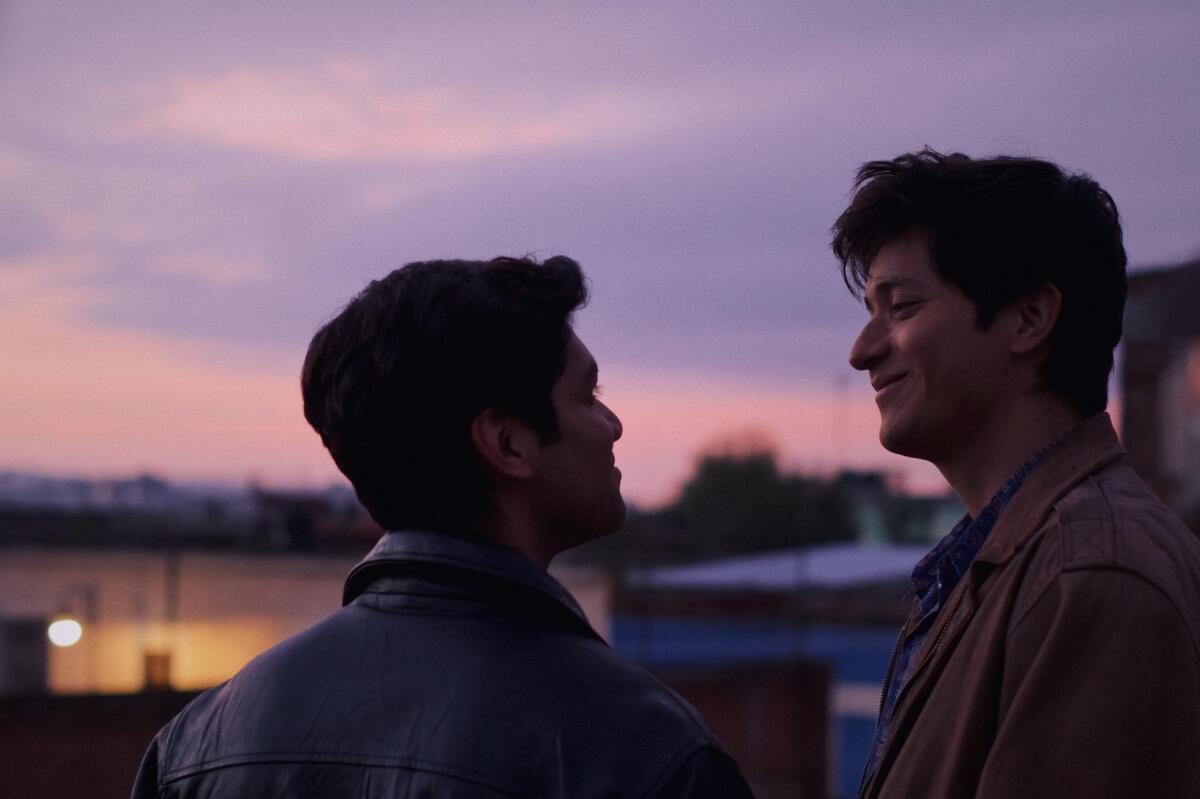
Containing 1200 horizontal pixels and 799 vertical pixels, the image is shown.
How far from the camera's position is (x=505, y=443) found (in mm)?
1743

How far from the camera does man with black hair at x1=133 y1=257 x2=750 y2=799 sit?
1.51 meters

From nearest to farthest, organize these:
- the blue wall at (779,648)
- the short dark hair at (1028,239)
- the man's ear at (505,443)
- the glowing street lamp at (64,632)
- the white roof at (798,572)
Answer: the man's ear at (505,443) < the short dark hair at (1028,239) < the glowing street lamp at (64,632) < the blue wall at (779,648) < the white roof at (798,572)

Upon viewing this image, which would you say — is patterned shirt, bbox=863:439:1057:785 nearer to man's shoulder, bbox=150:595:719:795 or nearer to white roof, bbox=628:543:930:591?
man's shoulder, bbox=150:595:719:795

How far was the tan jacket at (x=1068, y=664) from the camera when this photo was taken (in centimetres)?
157

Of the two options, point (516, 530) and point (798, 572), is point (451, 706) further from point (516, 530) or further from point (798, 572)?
point (798, 572)

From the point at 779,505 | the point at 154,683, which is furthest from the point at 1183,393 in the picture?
the point at 779,505

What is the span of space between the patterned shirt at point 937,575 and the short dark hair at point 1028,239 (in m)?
0.17

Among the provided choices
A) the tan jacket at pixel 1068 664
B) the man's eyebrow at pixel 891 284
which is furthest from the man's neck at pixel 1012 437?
the man's eyebrow at pixel 891 284

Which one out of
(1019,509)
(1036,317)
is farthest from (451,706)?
(1036,317)

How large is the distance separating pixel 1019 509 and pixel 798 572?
17.5 m

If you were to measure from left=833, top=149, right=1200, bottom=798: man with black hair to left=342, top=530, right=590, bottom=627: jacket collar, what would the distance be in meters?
0.54

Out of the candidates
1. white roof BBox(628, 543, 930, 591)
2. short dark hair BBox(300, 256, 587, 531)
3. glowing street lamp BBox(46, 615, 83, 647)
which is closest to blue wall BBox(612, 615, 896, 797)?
white roof BBox(628, 543, 930, 591)

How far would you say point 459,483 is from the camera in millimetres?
1738

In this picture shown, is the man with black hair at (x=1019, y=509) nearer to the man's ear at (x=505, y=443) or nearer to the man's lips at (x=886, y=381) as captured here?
the man's lips at (x=886, y=381)
